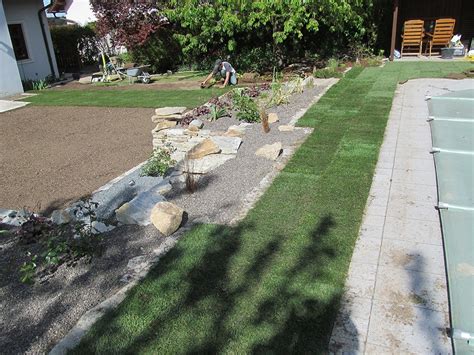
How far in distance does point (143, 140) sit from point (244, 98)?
2.20m

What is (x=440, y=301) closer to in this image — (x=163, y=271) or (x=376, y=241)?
(x=376, y=241)

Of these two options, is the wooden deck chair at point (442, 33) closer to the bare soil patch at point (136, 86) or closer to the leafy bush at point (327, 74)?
the leafy bush at point (327, 74)

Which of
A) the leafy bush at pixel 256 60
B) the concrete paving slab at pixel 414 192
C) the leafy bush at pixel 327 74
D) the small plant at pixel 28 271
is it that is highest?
the leafy bush at pixel 256 60

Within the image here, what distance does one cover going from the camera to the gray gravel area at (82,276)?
122 inches

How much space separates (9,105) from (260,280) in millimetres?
12250

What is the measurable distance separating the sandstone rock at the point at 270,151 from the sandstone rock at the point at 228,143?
1.17 ft

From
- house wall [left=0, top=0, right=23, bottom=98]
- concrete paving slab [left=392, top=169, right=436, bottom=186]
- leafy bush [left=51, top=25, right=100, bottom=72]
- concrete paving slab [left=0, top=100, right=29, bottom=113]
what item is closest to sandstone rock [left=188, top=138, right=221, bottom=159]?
concrete paving slab [left=392, top=169, right=436, bottom=186]

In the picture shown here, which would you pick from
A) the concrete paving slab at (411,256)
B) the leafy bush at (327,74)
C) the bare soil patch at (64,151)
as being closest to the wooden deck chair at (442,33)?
the leafy bush at (327,74)

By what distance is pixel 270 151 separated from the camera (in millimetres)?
6215

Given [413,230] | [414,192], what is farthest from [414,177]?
[413,230]

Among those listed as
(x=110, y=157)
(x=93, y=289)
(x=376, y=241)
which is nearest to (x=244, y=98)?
(x=110, y=157)

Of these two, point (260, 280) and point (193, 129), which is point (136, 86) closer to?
point (193, 129)

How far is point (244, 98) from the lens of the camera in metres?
→ 8.58

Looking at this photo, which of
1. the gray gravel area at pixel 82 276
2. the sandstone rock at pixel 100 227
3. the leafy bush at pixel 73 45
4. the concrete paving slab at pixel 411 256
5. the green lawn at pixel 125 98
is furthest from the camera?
the leafy bush at pixel 73 45
